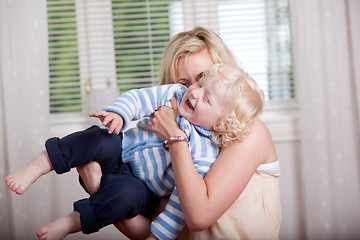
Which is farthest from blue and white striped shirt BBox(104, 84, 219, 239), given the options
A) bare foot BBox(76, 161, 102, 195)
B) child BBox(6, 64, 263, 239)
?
bare foot BBox(76, 161, 102, 195)

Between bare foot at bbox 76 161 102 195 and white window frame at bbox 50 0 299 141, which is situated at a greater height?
white window frame at bbox 50 0 299 141

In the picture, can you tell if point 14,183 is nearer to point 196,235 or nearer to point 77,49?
point 196,235

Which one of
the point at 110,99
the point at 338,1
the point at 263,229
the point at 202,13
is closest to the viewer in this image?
the point at 263,229

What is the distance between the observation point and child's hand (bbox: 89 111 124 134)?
3.92 ft

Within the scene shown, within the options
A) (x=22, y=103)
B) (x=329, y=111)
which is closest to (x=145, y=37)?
(x=22, y=103)

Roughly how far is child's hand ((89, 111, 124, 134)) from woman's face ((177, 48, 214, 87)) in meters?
0.45

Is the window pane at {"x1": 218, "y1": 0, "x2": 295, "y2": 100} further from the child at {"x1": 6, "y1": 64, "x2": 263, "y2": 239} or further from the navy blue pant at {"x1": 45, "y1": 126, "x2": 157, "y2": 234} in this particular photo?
the navy blue pant at {"x1": 45, "y1": 126, "x2": 157, "y2": 234}

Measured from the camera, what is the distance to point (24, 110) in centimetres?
240

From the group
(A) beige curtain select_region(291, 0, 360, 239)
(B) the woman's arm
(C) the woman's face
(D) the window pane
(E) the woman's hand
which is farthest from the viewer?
(D) the window pane

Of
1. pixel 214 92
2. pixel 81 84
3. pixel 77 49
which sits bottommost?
pixel 214 92

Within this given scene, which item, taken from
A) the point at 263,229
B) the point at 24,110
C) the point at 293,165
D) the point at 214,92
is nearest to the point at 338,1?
the point at 293,165

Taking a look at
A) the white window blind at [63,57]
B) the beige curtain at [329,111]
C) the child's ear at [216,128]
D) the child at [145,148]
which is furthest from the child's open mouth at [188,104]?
the white window blind at [63,57]

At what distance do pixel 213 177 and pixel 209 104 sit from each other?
0.88 feet

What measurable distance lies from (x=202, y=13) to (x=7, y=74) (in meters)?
1.41
